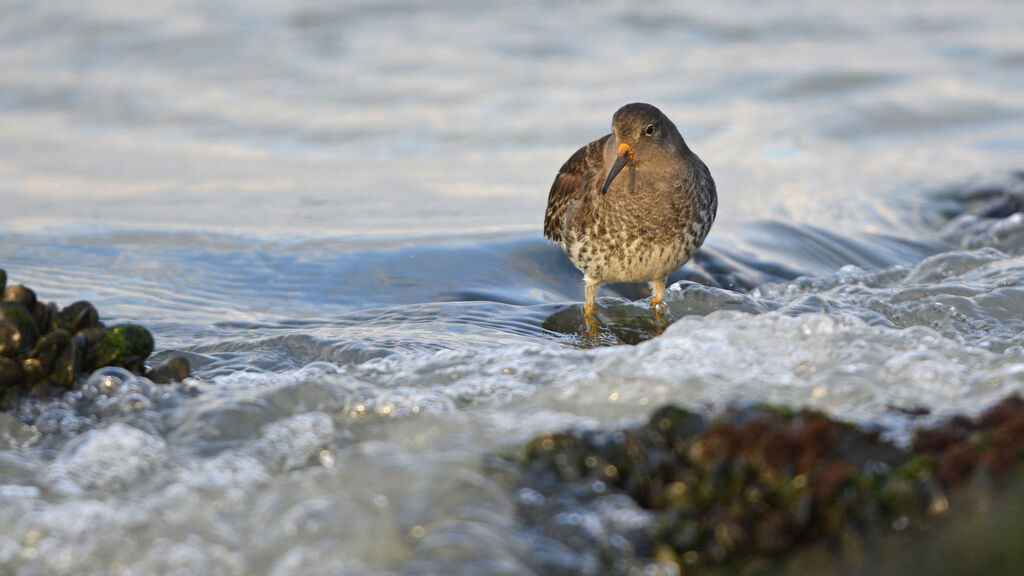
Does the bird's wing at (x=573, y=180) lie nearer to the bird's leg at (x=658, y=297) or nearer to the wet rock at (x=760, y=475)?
the bird's leg at (x=658, y=297)

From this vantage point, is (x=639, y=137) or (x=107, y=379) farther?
(x=639, y=137)

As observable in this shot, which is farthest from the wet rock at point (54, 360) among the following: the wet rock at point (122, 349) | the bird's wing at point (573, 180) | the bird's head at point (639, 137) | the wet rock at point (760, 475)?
the bird's wing at point (573, 180)

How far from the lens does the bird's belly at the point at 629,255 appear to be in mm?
6340

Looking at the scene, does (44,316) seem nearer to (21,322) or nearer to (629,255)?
(21,322)

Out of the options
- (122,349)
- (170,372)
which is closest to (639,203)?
(170,372)

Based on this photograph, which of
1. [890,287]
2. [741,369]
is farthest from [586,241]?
[741,369]

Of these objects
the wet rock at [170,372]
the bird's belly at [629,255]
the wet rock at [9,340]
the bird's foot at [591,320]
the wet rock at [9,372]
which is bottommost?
the bird's foot at [591,320]

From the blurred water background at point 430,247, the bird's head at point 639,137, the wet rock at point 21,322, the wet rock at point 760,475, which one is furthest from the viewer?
the bird's head at point 639,137

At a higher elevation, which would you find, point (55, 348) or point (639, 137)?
point (639, 137)

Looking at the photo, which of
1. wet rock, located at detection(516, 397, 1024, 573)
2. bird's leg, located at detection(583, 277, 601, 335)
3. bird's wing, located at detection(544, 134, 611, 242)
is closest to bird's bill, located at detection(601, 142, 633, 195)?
bird's wing, located at detection(544, 134, 611, 242)

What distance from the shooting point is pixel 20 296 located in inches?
159

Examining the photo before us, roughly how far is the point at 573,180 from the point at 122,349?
11.0ft

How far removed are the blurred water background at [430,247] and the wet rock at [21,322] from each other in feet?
1.06

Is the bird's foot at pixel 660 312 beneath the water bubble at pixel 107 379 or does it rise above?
beneath
